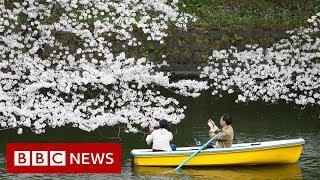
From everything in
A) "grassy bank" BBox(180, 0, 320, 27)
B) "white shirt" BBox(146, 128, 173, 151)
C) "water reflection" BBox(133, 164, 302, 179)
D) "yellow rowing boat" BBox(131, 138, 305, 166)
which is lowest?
"water reflection" BBox(133, 164, 302, 179)

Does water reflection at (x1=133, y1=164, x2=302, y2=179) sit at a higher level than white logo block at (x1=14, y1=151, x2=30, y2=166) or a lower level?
lower

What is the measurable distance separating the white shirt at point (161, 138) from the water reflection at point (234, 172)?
49 centimetres

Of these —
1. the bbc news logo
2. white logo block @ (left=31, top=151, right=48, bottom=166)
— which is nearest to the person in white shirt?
the bbc news logo

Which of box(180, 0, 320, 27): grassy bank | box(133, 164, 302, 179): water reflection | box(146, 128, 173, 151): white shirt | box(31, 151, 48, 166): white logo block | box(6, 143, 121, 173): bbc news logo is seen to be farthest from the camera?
box(180, 0, 320, 27): grassy bank

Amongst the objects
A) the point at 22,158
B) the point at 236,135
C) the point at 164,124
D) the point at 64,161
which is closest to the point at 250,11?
the point at 236,135

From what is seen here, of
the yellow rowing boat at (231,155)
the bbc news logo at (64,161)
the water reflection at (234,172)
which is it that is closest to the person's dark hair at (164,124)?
the yellow rowing boat at (231,155)

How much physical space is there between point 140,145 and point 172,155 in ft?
7.64

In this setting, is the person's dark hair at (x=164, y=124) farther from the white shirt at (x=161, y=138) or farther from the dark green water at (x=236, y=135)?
the dark green water at (x=236, y=135)

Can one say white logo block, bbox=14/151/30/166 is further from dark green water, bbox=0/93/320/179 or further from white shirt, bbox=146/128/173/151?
white shirt, bbox=146/128/173/151

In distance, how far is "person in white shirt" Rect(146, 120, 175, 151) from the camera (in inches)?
695

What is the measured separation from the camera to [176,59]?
3162cm

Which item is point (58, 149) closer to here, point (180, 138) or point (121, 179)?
point (121, 179)

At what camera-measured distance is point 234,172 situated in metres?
17.7

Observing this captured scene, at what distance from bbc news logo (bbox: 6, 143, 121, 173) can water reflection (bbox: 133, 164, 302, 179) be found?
0.80 metres
